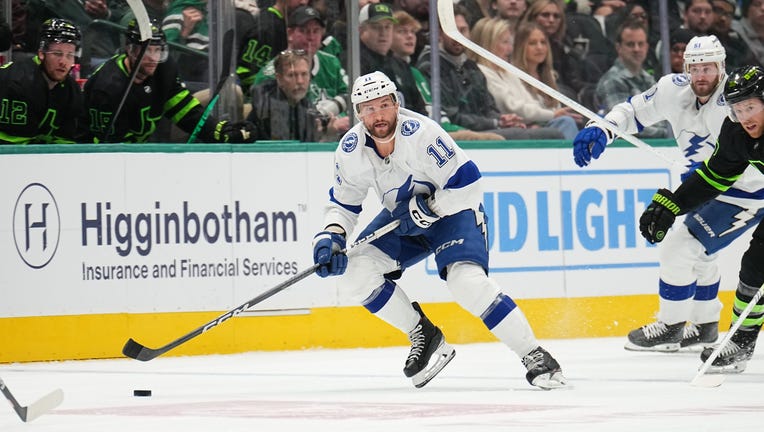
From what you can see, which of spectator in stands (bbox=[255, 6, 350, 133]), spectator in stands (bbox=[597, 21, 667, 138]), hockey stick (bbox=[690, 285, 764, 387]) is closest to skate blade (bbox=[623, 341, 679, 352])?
hockey stick (bbox=[690, 285, 764, 387])

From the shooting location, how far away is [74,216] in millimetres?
6438

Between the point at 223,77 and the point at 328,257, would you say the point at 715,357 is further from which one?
the point at 223,77

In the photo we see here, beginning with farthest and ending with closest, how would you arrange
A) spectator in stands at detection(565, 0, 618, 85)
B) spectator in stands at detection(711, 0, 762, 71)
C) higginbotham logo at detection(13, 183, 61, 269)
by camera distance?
spectator in stands at detection(711, 0, 762, 71) → spectator in stands at detection(565, 0, 618, 85) → higginbotham logo at detection(13, 183, 61, 269)

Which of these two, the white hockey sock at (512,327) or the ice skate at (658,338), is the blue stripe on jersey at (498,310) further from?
the ice skate at (658,338)

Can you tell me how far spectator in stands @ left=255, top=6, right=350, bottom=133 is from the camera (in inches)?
275

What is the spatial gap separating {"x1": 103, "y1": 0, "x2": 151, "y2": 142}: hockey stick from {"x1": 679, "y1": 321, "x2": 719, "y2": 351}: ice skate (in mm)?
3084

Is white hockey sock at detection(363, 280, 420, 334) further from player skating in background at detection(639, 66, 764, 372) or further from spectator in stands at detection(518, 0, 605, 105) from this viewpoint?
spectator in stands at detection(518, 0, 605, 105)

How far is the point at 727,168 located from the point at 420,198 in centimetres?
122

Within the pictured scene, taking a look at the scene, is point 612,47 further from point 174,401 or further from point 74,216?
point 174,401

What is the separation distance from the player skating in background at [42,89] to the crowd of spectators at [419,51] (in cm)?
9

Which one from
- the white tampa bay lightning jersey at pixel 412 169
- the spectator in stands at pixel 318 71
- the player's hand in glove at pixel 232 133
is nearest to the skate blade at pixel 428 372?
the white tampa bay lightning jersey at pixel 412 169

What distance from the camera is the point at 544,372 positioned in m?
4.71

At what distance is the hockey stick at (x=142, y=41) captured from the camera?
672 centimetres

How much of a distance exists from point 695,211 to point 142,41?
2.91 meters
